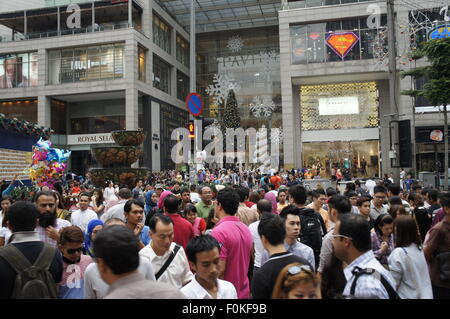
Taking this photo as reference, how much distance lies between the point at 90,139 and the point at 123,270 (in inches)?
1553

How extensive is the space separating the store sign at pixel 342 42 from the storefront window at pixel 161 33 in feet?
62.1

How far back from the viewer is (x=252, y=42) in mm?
47969

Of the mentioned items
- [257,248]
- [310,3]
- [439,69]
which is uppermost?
[310,3]

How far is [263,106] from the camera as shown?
43.5 meters

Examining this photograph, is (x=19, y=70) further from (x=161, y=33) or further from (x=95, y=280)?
(x=95, y=280)

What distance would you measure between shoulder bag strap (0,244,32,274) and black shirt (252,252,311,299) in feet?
6.02

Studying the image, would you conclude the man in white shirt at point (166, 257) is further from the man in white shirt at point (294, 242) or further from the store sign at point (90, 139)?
the store sign at point (90, 139)

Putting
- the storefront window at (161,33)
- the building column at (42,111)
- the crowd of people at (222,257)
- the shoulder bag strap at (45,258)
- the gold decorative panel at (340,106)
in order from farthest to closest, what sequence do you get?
the storefront window at (161,33)
the building column at (42,111)
the gold decorative panel at (340,106)
the shoulder bag strap at (45,258)
the crowd of people at (222,257)

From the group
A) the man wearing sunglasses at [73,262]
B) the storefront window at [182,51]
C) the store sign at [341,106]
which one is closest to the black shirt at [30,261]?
the man wearing sunglasses at [73,262]

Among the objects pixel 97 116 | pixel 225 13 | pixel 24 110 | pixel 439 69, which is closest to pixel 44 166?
pixel 439 69

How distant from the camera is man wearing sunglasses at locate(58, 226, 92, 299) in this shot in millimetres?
3402

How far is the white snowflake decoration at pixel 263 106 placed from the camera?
142ft

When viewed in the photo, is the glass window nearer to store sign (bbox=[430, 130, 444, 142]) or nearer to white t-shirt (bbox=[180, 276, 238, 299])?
store sign (bbox=[430, 130, 444, 142])
